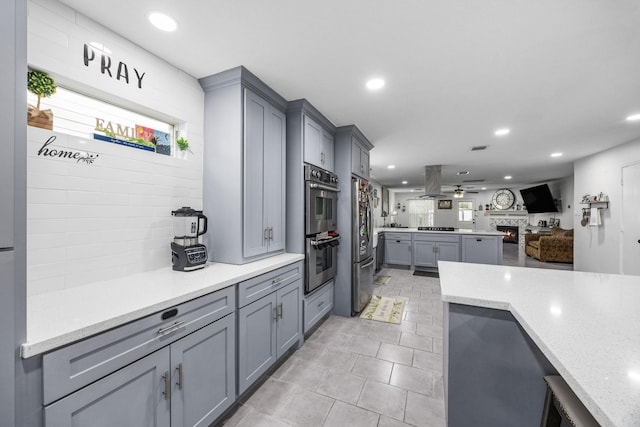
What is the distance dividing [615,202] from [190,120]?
6438 mm

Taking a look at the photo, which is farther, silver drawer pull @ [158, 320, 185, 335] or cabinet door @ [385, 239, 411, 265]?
cabinet door @ [385, 239, 411, 265]

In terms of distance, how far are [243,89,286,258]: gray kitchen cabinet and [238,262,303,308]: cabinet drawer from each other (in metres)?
0.24

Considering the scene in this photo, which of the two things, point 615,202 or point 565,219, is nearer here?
point 615,202

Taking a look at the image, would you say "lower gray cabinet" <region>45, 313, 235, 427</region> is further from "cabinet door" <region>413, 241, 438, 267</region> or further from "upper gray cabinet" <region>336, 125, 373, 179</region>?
"cabinet door" <region>413, 241, 438, 267</region>

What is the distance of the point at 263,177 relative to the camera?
2.23 m

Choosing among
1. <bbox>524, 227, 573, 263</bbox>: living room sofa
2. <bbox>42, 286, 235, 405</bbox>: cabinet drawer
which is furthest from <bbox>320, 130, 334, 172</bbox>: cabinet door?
<bbox>524, 227, 573, 263</bbox>: living room sofa

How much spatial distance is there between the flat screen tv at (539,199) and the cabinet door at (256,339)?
33.5 ft

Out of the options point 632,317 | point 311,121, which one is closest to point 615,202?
point 632,317

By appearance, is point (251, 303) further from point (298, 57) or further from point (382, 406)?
point (298, 57)

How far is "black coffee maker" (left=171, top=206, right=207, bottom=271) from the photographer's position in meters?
1.75

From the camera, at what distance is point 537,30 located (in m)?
1.54

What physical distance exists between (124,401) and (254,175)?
61.4 inches

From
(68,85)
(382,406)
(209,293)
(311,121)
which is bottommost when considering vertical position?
(382,406)

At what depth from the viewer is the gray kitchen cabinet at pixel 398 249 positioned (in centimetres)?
591
